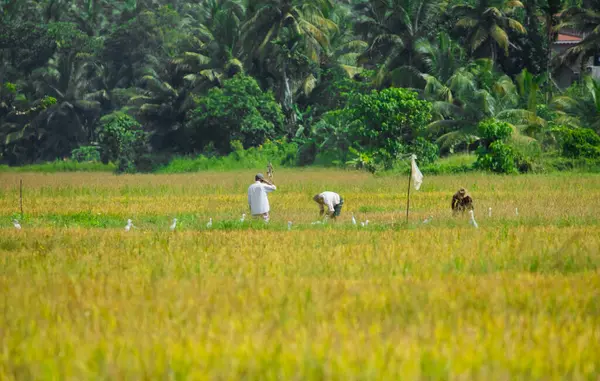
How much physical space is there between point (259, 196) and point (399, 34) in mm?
26794

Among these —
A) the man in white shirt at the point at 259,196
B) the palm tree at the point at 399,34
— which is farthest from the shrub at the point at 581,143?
the man in white shirt at the point at 259,196

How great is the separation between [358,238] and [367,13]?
32.8 metres

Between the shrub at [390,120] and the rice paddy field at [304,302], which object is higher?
the shrub at [390,120]

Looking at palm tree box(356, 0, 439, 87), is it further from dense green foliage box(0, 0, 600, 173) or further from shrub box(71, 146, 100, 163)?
shrub box(71, 146, 100, 163)

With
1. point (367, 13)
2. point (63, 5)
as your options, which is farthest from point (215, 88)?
point (63, 5)

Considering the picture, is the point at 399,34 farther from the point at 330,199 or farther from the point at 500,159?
the point at 330,199

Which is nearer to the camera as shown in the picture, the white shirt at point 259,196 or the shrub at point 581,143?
the white shirt at point 259,196

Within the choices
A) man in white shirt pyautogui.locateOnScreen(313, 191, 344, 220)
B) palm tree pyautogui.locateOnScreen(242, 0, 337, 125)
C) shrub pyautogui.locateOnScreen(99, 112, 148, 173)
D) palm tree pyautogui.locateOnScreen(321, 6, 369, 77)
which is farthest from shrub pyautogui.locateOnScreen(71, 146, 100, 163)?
man in white shirt pyautogui.locateOnScreen(313, 191, 344, 220)

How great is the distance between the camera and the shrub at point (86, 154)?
171 ft

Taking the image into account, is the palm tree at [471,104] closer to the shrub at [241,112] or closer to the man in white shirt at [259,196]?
the shrub at [241,112]

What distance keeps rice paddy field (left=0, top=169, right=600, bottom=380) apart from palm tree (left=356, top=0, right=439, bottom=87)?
25.5 m

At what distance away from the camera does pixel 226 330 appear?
5.77m

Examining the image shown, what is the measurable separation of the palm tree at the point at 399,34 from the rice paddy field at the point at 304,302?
25.5 m

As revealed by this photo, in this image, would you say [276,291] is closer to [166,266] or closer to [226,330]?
[226,330]
